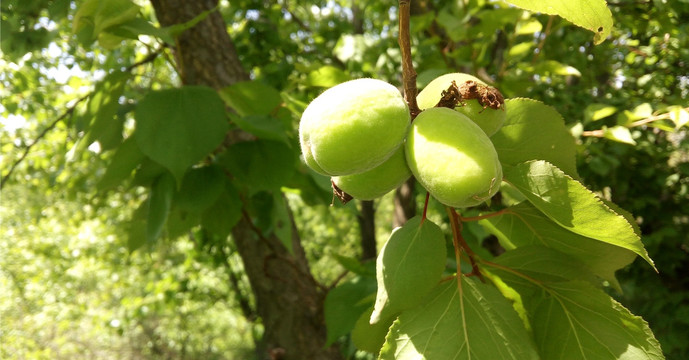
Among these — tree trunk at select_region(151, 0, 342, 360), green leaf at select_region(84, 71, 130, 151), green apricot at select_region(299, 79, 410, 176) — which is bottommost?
tree trunk at select_region(151, 0, 342, 360)

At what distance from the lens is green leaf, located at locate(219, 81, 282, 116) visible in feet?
5.26

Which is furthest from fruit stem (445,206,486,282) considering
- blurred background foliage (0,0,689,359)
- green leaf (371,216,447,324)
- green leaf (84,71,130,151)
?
green leaf (84,71,130,151)

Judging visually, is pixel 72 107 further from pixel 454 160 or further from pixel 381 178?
pixel 454 160

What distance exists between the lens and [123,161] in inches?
60.7

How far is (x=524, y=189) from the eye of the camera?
722mm

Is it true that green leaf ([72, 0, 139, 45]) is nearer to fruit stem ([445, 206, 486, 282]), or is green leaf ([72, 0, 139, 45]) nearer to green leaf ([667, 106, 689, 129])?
fruit stem ([445, 206, 486, 282])

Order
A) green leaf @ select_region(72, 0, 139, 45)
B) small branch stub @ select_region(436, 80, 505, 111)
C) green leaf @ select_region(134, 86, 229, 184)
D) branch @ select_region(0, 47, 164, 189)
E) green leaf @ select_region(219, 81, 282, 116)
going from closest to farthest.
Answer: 1. small branch stub @ select_region(436, 80, 505, 111)
2. green leaf @ select_region(72, 0, 139, 45)
3. green leaf @ select_region(134, 86, 229, 184)
4. green leaf @ select_region(219, 81, 282, 116)
5. branch @ select_region(0, 47, 164, 189)

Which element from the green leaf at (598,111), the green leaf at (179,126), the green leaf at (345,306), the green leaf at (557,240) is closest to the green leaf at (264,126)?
the green leaf at (179,126)

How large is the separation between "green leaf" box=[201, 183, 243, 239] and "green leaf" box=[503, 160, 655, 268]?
120cm

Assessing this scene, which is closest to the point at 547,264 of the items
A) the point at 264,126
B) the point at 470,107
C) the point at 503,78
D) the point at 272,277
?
the point at 470,107

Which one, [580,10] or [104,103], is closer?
[580,10]

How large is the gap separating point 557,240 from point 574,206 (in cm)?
20

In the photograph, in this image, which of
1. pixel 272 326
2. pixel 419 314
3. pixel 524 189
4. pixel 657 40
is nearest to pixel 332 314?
pixel 272 326

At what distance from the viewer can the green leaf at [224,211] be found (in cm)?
174
